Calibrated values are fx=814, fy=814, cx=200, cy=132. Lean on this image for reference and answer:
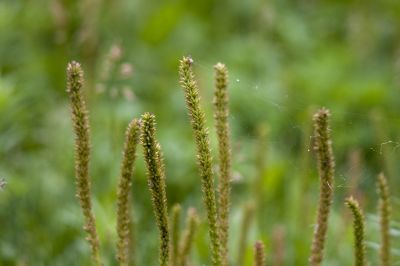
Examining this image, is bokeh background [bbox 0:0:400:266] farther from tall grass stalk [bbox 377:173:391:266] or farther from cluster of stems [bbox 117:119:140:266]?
cluster of stems [bbox 117:119:140:266]

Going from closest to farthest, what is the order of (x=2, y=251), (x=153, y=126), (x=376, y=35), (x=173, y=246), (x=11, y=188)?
(x=153, y=126) → (x=173, y=246) → (x=2, y=251) → (x=11, y=188) → (x=376, y=35)

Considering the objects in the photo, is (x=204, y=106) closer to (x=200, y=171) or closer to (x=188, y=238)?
(x=188, y=238)

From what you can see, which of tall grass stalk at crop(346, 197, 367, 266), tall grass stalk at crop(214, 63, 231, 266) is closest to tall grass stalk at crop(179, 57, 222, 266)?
tall grass stalk at crop(214, 63, 231, 266)

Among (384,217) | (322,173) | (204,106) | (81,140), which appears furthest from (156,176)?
(204,106)

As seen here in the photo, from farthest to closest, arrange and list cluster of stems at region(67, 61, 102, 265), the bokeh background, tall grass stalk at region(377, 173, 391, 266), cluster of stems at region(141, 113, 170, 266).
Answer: the bokeh background
tall grass stalk at region(377, 173, 391, 266)
cluster of stems at region(67, 61, 102, 265)
cluster of stems at region(141, 113, 170, 266)

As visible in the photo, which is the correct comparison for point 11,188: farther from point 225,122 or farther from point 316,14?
point 316,14

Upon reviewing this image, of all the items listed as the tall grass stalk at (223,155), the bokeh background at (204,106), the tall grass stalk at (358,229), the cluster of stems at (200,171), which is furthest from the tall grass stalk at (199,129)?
the bokeh background at (204,106)

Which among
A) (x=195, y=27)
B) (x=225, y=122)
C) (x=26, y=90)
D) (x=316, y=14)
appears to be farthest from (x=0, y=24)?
(x=225, y=122)
